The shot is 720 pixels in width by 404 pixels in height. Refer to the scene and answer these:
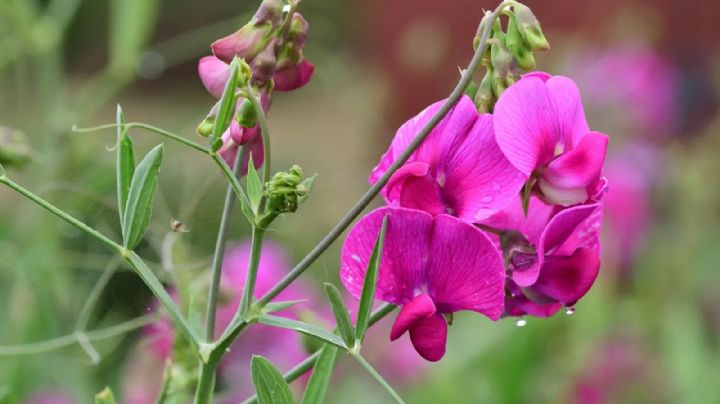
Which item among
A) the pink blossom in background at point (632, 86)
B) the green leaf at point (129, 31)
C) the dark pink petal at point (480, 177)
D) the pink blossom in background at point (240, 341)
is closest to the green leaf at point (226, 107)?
the dark pink petal at point (480, 177)

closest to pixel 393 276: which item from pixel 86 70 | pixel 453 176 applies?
pixel 453 176

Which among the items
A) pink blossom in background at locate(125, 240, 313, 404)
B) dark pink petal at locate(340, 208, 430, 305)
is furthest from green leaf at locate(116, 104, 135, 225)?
pink blossom in background at locate(125, 240, 313, 404)

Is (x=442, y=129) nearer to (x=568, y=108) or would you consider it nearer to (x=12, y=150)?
(x=568, y=108)

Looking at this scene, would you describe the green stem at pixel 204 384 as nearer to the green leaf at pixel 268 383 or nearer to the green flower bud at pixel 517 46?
the green leaf at pixel 268 383

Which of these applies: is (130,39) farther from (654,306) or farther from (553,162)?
(654,306)

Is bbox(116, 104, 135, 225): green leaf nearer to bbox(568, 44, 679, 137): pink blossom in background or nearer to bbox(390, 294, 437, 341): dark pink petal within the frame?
bbox(390, 294, 437, 341): dark pink petal
